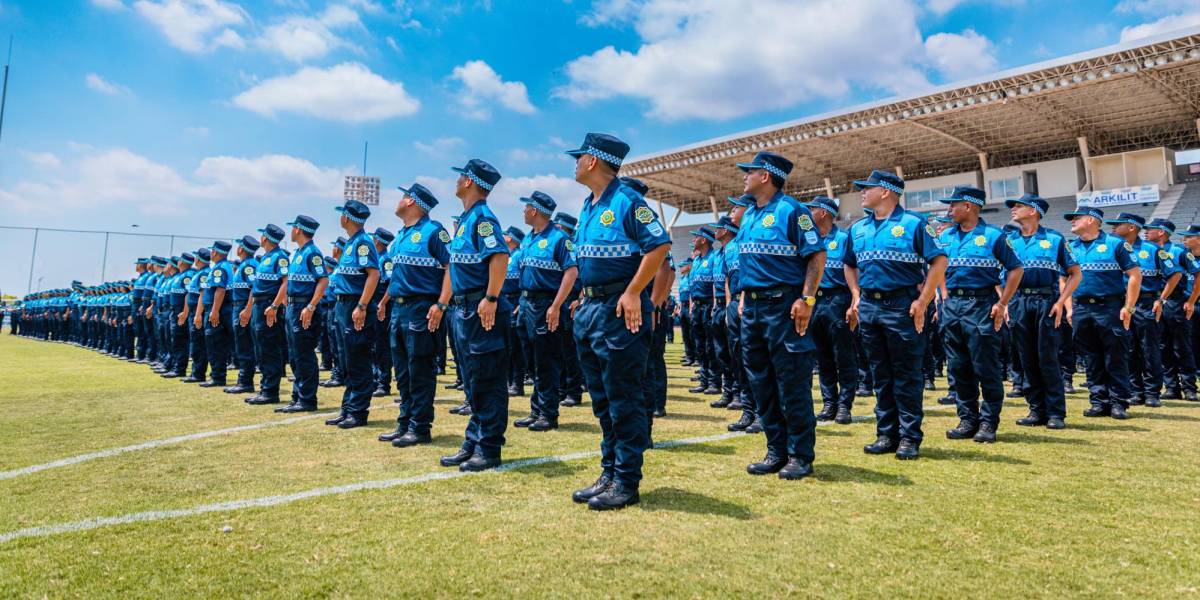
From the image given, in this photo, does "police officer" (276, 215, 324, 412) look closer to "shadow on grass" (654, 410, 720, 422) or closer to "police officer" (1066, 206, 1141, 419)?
"shadow on grass" (654, 410, 720, 422)

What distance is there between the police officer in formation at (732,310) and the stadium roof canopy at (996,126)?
88.9 feet

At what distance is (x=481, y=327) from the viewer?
187 inches

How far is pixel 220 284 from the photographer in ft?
29.7

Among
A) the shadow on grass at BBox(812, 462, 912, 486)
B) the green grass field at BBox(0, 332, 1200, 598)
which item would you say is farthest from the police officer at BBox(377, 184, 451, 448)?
the shadow on grass at BBox(812, 462, 912, 486)

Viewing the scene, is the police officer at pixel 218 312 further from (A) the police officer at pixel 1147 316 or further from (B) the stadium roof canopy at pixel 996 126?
(B) the stadium roof canopy at pixel 996 126

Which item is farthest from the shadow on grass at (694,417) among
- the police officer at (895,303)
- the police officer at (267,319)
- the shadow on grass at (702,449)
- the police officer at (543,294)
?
the police officer at (267,319)

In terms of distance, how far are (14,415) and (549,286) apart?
5578 millimetres

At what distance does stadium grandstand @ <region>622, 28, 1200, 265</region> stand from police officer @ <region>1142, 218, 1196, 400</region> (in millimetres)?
20322

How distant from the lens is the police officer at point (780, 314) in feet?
14.0

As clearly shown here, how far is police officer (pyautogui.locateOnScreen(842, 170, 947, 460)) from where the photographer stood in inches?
188

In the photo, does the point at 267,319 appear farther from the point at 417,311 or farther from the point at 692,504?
the point at 692,504

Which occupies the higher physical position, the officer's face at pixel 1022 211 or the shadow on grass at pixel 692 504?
the officer's face at pixel 1022 211

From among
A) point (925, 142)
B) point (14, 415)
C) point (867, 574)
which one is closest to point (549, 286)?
point (867, 574)

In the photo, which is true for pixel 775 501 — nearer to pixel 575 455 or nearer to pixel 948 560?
pixel 948 560
